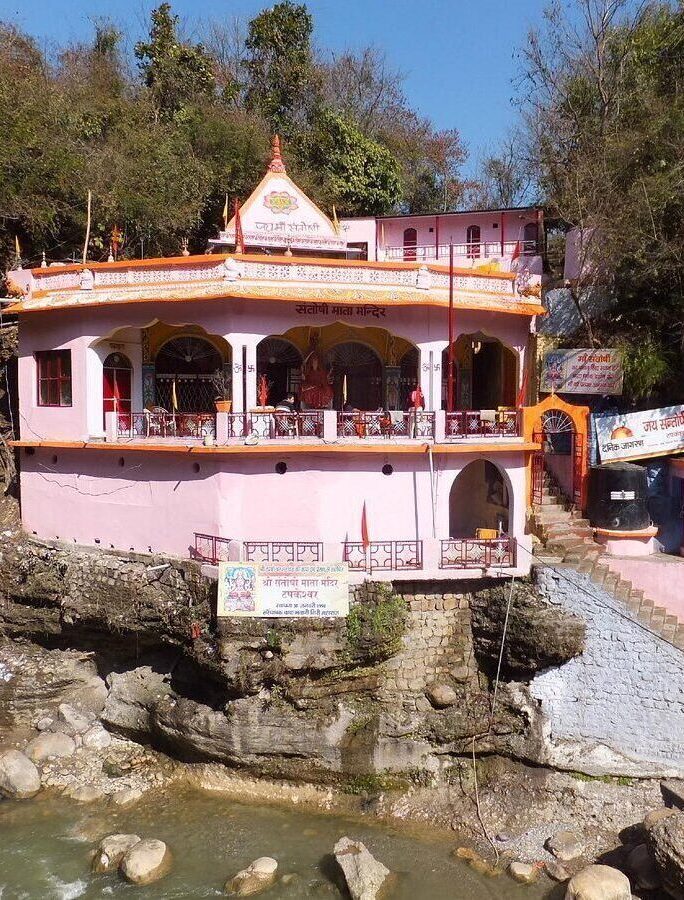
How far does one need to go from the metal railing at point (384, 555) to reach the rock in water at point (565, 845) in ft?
19.4

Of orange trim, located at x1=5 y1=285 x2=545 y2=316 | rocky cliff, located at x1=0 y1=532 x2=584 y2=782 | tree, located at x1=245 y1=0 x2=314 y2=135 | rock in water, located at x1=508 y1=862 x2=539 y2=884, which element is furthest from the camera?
tree, located at x1=245 y1=0 x2=314 y2=135

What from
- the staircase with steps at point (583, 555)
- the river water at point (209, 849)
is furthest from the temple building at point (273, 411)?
the river water at point (209, 849)

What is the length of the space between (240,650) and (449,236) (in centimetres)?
1854

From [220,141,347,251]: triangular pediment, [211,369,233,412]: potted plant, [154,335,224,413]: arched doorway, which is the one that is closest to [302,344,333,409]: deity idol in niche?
[211,369,233,412]: potted plant

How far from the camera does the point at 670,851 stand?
415 inches

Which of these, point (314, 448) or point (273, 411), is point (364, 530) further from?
point (273, 411)

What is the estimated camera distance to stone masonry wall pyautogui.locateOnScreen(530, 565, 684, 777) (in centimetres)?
1324

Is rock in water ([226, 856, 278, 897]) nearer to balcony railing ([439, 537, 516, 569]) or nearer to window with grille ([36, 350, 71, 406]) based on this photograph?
balcony railing ([439, 537, 516, 569])

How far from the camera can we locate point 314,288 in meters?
14.6

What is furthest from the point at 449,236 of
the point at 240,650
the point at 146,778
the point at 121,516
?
the point at 146,778

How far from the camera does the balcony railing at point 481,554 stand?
13789 mm

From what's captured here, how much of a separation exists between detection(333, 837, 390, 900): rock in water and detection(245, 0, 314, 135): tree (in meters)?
29.4

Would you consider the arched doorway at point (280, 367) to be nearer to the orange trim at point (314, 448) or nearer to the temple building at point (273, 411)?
the temple building at point (273, 411)

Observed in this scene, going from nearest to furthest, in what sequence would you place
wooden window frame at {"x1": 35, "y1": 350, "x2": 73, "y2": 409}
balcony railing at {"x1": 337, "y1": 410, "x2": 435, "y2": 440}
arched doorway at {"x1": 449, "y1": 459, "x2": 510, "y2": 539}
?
balcony railing at {"x1": 337, "y1": 410, "x2": 435, "y2": 440}, wooden window frame at {"x1": 35, "y1": 350, "x2": 73, "y2": 409}, arched doorway at {"x1": 449, "y1": 459, "x2": 510, "y2": 539}
